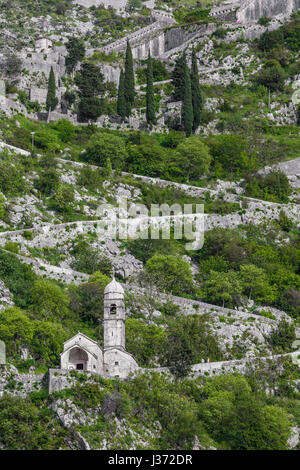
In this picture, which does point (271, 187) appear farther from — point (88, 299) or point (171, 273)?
point (88, 299)

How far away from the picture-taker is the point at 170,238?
3344 inches

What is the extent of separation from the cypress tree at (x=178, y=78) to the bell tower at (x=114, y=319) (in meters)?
52.4

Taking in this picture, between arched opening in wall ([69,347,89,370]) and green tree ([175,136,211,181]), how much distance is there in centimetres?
4065

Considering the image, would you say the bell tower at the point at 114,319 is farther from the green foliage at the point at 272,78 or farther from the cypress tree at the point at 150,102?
the green foliage at the point at 272,78

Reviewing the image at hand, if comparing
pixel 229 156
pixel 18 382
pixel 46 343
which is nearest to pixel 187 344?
pixel 46 343

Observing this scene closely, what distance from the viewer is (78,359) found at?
5956cm

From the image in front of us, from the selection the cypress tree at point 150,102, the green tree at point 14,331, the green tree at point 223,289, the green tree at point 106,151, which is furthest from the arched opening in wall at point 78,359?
the cypress tree at point 150,102

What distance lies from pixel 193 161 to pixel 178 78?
2155 centimetres

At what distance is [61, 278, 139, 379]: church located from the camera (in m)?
59.2

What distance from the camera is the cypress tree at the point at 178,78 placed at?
369ft

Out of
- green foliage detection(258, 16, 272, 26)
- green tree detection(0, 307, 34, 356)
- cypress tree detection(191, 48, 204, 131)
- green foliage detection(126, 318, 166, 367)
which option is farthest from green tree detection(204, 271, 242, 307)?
green foliage detection(258, 16, 272, 26)

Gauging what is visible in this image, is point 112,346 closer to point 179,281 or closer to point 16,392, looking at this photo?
point 16,392
